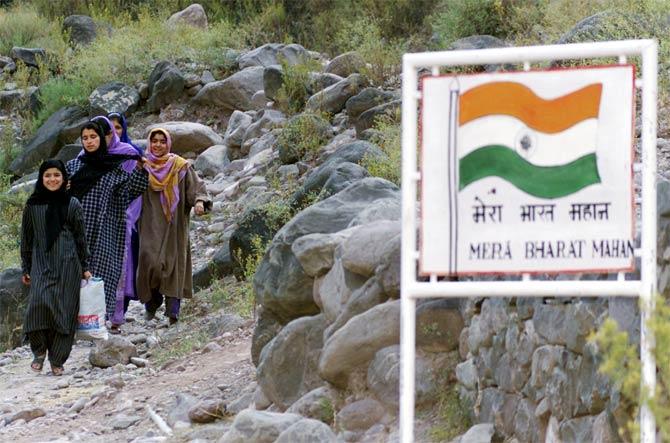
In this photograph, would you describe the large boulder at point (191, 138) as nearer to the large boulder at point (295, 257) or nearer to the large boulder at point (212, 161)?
the large boulder at point (212, 161)

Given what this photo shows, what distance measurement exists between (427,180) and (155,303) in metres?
7.17

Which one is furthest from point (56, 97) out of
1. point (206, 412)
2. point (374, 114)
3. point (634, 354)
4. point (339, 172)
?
point (634, 354)

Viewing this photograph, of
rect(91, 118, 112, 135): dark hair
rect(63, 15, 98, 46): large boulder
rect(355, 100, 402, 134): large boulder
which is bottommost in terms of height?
rect(91, 118, 112, 135): dark hair

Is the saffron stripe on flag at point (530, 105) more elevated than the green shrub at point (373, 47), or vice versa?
the green shrub at point (373, 47)

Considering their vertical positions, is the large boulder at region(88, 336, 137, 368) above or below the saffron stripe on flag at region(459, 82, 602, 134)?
below

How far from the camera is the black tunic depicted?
29.9ft

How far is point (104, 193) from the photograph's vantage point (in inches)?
404

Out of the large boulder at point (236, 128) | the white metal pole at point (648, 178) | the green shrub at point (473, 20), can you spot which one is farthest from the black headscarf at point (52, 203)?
the green shrub at point (473, 20)

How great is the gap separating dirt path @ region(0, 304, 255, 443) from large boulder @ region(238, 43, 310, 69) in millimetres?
8456

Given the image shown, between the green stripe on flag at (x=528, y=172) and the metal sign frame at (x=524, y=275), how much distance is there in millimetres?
141

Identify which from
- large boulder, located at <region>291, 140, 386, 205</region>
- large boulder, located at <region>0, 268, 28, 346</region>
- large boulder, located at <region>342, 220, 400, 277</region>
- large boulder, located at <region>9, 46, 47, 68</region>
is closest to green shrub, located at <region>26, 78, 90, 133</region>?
large boulder, located at <region>9, 46, 47, 68</region>

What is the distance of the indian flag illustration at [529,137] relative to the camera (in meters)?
3.74

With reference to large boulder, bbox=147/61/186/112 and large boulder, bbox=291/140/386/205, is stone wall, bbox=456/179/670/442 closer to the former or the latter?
large boulder, bbox=291/140/386/205

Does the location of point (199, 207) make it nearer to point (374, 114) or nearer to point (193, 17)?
point (374, 114)
